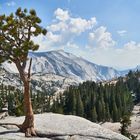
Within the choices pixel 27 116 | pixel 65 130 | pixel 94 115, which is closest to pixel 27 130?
pixel 27 116

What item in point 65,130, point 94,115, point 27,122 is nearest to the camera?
point 65,130

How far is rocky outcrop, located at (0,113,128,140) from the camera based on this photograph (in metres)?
41.5

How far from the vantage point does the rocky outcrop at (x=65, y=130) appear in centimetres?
4150

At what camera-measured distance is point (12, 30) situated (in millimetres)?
43938

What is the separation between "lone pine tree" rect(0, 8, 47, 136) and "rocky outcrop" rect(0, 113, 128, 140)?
1507 millimetres

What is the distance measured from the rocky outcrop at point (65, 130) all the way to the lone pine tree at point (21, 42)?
1.51 meters

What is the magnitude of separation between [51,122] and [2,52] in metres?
10.9

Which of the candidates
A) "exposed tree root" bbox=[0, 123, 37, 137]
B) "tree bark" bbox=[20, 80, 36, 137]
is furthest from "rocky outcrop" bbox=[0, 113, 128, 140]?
"tree bark" bbox=[20, 80, 36, 137]

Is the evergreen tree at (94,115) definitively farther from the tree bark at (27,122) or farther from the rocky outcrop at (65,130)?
the tree bark at (27,122)

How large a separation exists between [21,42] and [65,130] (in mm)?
12182

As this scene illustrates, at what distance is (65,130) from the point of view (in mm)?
43125

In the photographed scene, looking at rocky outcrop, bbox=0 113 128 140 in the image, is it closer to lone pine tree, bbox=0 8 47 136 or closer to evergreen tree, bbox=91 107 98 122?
lone pine tree, bbox=0 8 47 136

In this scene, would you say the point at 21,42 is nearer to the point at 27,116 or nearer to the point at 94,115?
the point at 27,116

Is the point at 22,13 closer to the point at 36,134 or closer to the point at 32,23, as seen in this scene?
the point at 32,23
